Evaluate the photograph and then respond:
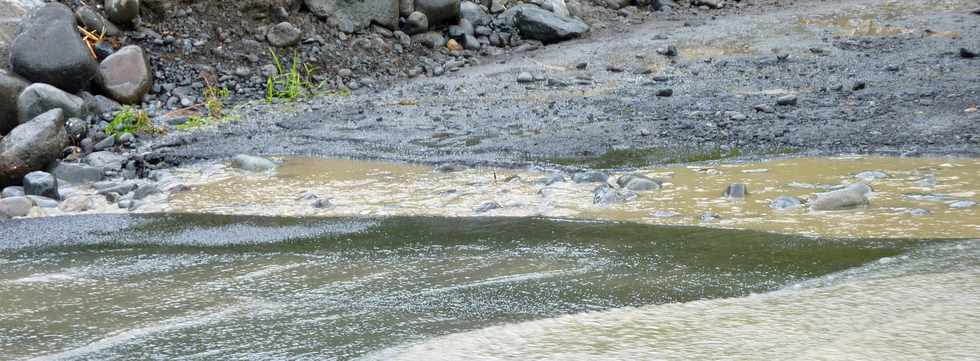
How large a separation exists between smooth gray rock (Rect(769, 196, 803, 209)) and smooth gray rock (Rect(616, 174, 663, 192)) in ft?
2.16

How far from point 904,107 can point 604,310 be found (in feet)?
13.8

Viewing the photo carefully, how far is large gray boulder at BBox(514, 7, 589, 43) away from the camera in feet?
33.3

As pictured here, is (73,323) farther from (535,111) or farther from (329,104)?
(329,104)

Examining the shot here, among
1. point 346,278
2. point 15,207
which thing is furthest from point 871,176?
point 15,207

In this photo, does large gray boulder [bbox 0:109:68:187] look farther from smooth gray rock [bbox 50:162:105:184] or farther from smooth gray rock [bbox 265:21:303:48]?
smooth gray rock [bbox 265:21:303:48]

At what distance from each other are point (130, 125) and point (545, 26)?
430 centimetres

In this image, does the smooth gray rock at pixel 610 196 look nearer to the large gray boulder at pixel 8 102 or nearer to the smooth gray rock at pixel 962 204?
the smooth gray rock at pixel 962 204

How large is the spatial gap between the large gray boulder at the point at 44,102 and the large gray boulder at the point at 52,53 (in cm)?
39

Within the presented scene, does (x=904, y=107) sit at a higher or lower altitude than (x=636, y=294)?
higher

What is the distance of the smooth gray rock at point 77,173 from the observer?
618cm

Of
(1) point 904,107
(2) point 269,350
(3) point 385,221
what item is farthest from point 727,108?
(2) point 269,350

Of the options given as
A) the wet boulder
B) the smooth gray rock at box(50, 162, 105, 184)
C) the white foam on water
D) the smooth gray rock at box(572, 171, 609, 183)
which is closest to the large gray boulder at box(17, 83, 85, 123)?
the wet boulder

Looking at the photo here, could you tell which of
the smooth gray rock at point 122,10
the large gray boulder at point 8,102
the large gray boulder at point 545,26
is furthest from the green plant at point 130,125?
the large gray boulder at point 545,26

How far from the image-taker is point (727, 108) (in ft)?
22.5
